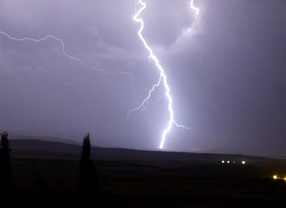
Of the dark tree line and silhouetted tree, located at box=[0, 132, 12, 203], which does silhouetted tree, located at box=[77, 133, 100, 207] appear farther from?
silhouetted tree, located at box=[0, 132, 12, 203]

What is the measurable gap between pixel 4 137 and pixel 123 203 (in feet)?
27.5

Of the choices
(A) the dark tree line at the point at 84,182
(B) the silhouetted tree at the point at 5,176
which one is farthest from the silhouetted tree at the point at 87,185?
(B) the silhouetted tree at the point at 5,176

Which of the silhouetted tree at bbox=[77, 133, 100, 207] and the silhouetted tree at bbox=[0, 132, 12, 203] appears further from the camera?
the silhouetted tree at bbox=[0, 132, 12, 203]

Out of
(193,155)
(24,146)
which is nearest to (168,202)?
(24,146)

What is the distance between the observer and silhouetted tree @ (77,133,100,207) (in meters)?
18.1

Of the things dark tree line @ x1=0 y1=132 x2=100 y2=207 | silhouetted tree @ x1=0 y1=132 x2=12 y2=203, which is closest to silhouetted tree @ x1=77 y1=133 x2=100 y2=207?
dark tree line @ x1=0 y1=132 x2=100 y2=207

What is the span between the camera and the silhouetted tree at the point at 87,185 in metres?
18.1

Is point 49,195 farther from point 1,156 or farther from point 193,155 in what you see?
point 193,155

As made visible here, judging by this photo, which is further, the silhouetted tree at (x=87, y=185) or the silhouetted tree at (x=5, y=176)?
the silhouetted tree at (x=5, y=176)

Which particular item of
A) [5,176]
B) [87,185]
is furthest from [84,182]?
[5,176]

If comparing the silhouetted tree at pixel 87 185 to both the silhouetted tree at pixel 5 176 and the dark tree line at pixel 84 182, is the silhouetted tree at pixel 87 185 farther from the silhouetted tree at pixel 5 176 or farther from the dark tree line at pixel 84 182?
the silhouetted tree at pixel 5 176

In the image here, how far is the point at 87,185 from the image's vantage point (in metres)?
18.3

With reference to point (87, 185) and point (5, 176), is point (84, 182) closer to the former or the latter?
point (87, 185)

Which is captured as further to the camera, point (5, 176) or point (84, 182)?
point (5, 176)
